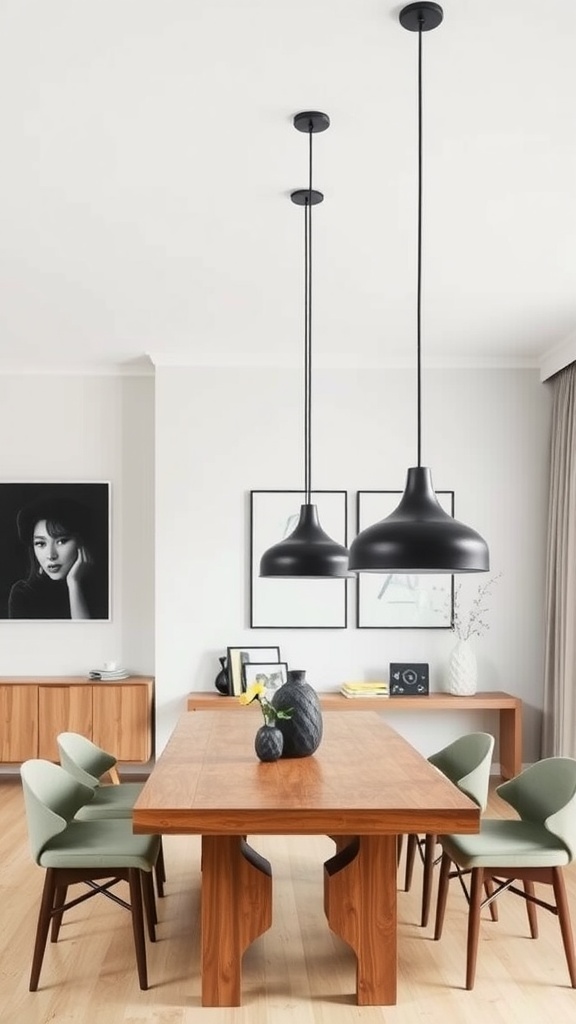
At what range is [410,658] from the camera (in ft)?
21.5

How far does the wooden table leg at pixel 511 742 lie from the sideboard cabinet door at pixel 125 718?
7.43 ft

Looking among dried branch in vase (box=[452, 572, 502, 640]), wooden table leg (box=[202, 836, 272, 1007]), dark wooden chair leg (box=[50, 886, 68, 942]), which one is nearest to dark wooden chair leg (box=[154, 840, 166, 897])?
dark wooden chair leg (box=[50, 886, 68, 942])

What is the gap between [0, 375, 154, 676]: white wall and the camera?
6789mm

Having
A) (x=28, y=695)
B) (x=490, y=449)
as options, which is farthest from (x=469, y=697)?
(x=28, y=695)

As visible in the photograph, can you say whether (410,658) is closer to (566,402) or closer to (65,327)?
(566,402)

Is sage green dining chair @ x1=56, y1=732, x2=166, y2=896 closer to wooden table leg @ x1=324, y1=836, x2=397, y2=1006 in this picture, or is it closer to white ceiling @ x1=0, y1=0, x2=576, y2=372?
wooden table leg @ x1=324, y1=836, x2=397, y2=1006

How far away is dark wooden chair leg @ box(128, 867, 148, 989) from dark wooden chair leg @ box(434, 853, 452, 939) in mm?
1100

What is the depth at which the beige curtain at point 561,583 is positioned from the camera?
5.93 m

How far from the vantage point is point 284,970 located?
349 centimetres

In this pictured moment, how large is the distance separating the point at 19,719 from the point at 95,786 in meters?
2.25

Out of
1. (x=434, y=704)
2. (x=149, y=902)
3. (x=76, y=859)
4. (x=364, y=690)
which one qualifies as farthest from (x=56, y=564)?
(x=76, y=859)

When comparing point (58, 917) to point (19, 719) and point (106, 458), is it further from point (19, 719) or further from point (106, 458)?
point (106, 458)

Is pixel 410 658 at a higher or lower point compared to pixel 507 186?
lower

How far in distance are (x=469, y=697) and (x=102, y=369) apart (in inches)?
127
